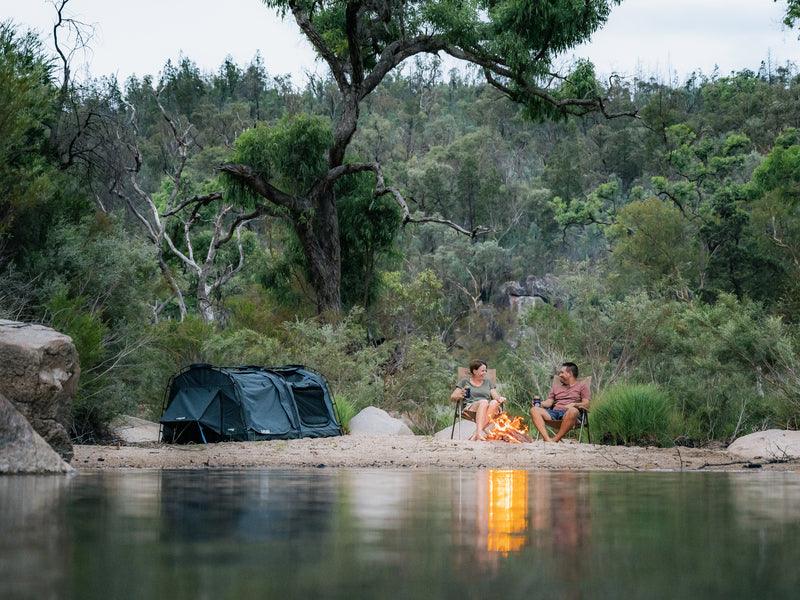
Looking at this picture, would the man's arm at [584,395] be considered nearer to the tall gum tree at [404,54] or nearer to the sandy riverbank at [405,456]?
the sandy riverbank at [405,456]

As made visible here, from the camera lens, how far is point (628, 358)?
774 inches

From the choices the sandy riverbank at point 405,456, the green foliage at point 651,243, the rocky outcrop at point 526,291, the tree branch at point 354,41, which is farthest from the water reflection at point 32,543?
the rocky outcrop at point 526,291

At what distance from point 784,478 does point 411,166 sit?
52.2 meters

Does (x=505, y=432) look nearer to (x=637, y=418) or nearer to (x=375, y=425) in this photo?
(x=637, y=418)

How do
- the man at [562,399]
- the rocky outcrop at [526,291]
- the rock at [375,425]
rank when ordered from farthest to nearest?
1. the rocky outcrop at [526,291]
2. the rock at [375,425]
3. the man at [562,399]

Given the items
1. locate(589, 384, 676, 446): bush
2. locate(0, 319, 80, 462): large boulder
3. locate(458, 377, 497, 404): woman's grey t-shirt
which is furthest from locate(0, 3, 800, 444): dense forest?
locate(0, 319, 80, 462): large boulder

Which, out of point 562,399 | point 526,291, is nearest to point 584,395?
point 562,399

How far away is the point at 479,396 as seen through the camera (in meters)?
15.4

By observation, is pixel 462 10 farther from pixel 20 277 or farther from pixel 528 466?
pixel 528 466

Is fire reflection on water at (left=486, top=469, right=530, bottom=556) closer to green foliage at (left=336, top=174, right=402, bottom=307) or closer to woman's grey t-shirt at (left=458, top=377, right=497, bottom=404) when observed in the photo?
woman's grey t-shirt at (left=458, top=377, right=497, bottom=404)

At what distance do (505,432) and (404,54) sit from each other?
1268 centimetres

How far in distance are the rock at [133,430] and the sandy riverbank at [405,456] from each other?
5.74 ft

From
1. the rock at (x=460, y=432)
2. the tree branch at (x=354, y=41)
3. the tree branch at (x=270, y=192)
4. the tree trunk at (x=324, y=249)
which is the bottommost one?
the rock at (x=460, y=432)

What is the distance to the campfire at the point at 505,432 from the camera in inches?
574
